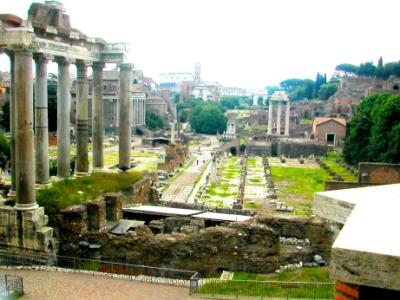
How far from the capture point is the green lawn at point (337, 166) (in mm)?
53356

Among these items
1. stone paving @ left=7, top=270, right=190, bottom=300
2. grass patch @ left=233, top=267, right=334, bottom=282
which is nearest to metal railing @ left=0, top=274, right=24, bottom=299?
stone paving @ left=7, top=270, right=190, bottom=300

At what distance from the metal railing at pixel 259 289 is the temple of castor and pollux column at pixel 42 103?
6.81 metres

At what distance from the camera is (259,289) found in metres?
14.5

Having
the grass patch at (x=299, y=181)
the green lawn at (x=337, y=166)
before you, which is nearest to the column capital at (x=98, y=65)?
the grass patch at (x=299, y=181)

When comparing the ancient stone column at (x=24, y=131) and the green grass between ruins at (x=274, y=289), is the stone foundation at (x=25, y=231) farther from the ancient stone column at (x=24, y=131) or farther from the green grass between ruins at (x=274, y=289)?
the green grass between ruins at (x=274, y=289)

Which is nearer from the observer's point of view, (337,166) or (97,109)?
(97,109)

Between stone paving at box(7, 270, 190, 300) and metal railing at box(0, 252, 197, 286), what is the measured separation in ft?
2.43

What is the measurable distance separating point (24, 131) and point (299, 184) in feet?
122

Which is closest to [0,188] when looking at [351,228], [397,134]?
[351,228]

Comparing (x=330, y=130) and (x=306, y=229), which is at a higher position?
(x=330, y=130)

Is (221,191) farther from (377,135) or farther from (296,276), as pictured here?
(296,276)

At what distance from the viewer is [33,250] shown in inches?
709

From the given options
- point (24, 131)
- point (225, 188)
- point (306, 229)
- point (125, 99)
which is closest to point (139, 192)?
point (125, 99)

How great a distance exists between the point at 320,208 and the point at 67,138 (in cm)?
1590
